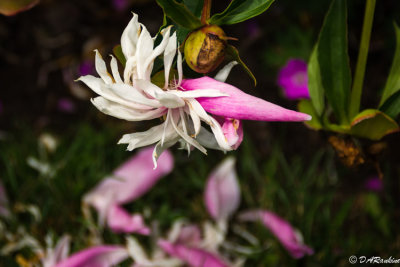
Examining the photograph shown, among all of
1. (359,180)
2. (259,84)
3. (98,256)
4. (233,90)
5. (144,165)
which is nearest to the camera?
(233,90)

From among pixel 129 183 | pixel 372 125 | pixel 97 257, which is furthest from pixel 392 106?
pixel 129 183

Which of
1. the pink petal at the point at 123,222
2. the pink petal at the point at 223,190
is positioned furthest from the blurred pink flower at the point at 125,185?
the pink petal at the point at 223,190

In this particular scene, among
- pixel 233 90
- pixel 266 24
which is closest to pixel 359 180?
pixel 266 24

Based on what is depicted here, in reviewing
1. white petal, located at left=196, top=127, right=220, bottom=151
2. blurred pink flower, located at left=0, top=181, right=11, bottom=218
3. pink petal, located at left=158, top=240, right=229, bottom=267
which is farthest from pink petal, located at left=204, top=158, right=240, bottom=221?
white petal, located at left=196, top=127, right=220, bottom=151

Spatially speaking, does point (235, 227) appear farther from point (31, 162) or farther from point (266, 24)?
point (266, 24)

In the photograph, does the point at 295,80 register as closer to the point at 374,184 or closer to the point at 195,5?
the point at 374,184
